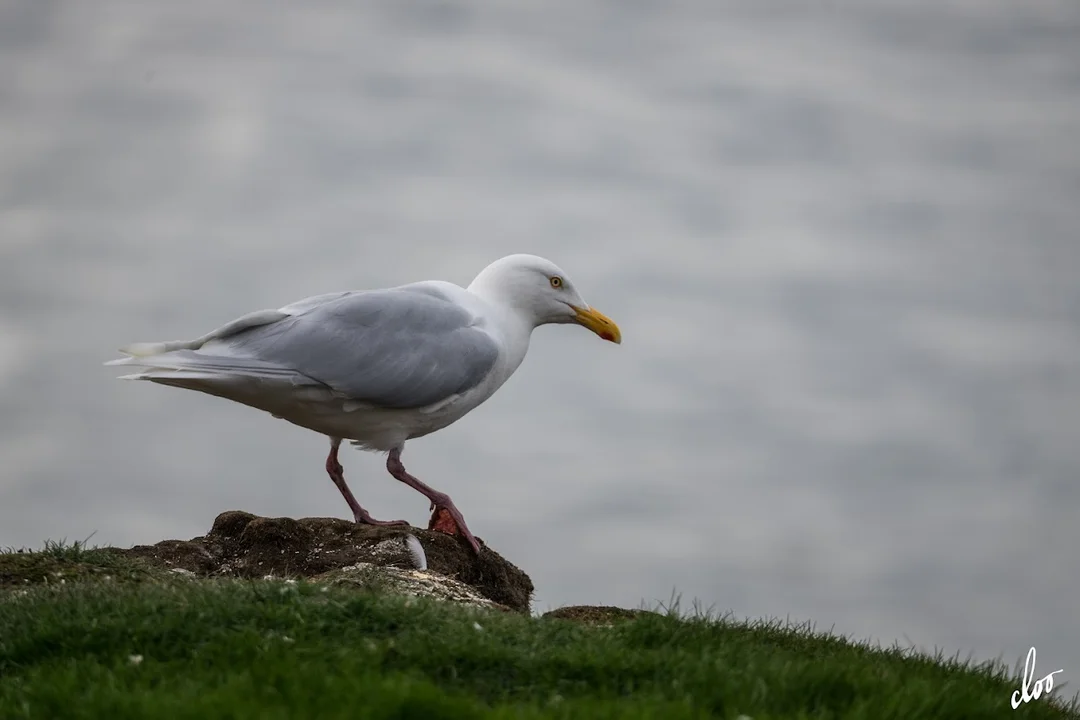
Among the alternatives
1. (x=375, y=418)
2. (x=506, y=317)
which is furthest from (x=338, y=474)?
(x=506, y=317)

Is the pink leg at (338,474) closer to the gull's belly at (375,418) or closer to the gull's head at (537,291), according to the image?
the gull's belly at (375,418)

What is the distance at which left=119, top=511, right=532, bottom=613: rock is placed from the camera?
422 inches

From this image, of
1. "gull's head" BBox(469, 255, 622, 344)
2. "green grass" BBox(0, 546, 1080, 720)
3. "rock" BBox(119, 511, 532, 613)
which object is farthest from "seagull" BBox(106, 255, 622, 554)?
"green grass" BBox(0, 546, 1080, 720)

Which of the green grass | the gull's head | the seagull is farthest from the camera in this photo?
the gull's head

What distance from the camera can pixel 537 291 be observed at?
13.1 metres

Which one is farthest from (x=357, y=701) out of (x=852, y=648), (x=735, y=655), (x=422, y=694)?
(x=852, y=648)

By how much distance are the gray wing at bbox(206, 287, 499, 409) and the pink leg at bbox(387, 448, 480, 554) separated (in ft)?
1.86

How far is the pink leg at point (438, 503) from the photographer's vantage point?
38.6ft

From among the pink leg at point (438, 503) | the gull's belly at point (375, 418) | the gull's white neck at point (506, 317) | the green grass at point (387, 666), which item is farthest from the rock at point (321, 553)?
the green grass at point (387, 666)

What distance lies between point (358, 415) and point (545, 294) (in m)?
2.35

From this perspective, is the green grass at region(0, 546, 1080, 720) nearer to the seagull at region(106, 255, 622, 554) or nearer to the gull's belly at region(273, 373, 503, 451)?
the seagull at region(106, 255, 622, 554)

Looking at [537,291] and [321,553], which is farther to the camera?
[537,291]

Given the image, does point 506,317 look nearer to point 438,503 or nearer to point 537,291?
point 537,291

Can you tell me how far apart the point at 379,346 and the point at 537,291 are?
197 cm
